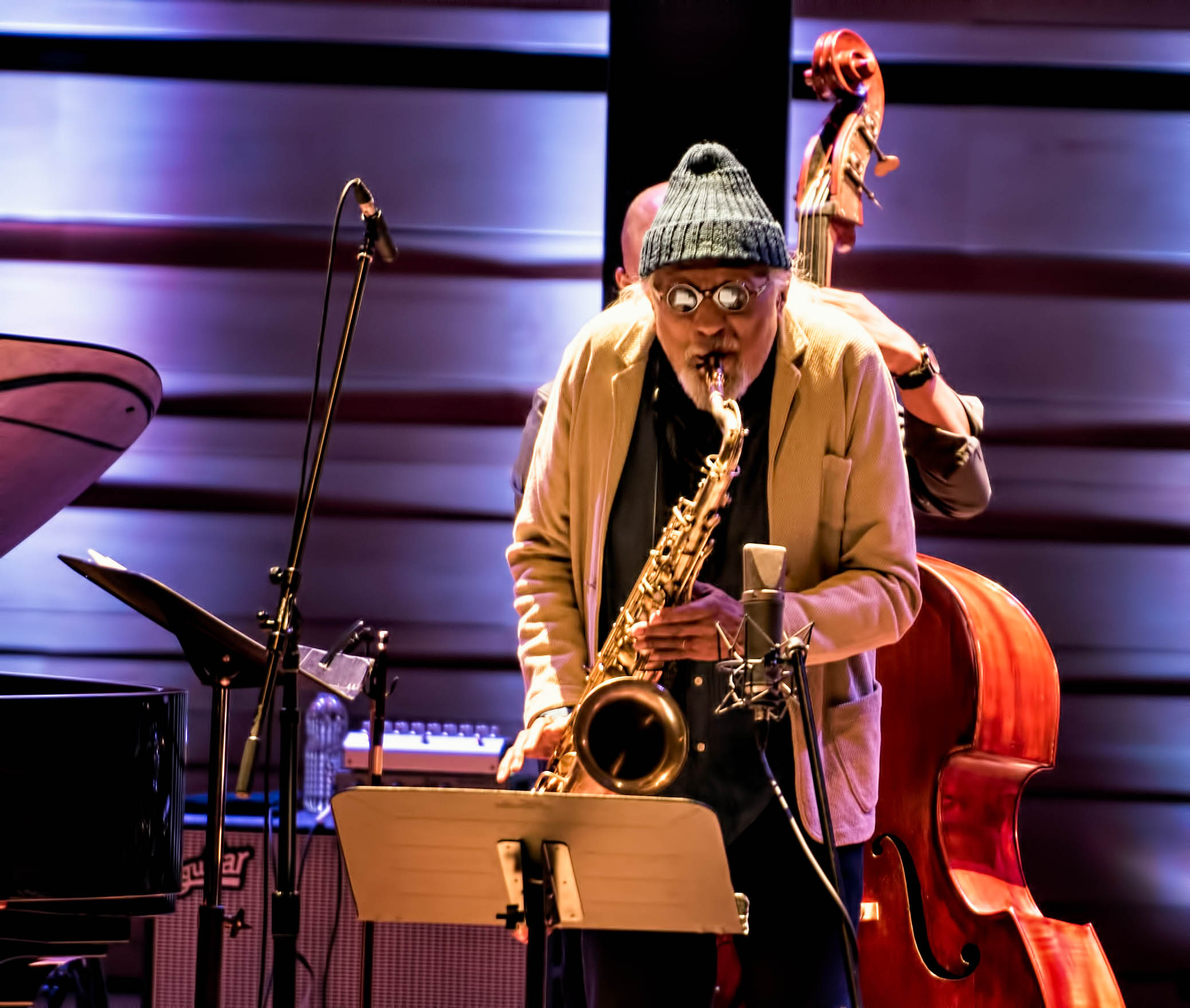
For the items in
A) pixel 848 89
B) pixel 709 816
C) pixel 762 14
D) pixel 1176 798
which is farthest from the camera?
pixel 1176 798

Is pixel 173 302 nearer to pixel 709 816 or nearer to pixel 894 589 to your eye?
pixel 894 589

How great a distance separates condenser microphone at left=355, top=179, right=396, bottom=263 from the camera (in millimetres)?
2203

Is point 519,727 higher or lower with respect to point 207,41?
lower

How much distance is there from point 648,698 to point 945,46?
3063mm

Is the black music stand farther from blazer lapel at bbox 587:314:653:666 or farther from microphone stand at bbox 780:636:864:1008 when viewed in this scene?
microphone stand at bbox 780:636:864:1008

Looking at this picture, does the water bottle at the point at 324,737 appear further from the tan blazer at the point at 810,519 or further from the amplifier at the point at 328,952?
the tan blazer at the point at 810,519

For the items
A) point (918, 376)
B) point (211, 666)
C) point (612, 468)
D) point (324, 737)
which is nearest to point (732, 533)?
point (612, 468)

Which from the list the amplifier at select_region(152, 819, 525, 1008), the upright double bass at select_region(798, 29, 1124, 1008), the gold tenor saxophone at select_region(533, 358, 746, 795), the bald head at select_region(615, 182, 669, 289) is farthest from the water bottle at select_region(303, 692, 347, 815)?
the gold tenor saxophone at select_region(533, 358, 746, 795)

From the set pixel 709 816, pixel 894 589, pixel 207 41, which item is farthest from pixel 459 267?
Result: pixel 709 816

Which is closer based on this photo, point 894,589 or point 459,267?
point 894,589

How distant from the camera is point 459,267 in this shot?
13.7ft

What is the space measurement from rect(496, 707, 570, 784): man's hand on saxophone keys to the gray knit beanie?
0.63 metres

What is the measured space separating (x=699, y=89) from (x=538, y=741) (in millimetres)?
1977

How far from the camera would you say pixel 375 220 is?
2240 millimetres
